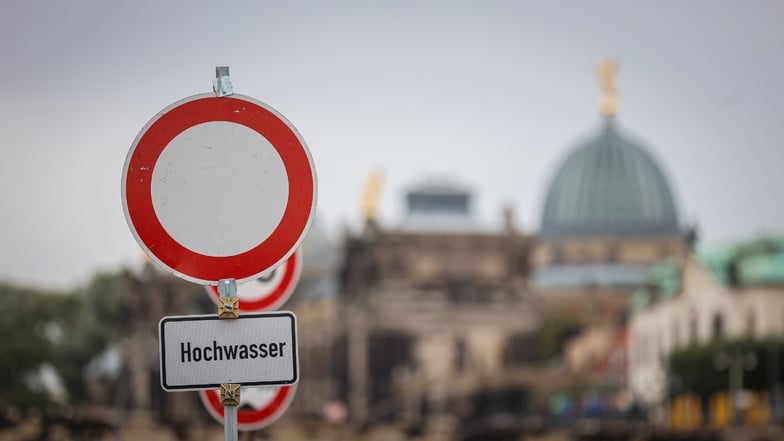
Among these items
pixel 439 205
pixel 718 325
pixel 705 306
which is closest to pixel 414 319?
pixel 439 205

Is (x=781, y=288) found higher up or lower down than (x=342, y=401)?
higher up

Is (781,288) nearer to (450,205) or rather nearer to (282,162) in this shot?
(450,205)

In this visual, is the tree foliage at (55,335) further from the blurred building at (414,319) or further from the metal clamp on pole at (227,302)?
the metal clamp on pole at (227,302)

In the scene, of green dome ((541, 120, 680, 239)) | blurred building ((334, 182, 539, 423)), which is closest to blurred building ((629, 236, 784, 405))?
blurred building ((334, 182, 539, 423))

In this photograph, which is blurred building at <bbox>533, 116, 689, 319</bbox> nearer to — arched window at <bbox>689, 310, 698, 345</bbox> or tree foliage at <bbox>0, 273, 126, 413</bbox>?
tree foliage at <bbox>0, 273, 126, 413</bbox>

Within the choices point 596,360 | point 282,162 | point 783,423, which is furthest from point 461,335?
point 282,162

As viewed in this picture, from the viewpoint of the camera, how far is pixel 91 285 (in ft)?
595

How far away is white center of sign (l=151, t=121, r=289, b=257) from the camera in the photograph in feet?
22.9

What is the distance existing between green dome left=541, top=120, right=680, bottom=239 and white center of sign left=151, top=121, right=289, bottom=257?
179 metres

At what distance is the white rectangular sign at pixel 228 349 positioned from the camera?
688 centimetres

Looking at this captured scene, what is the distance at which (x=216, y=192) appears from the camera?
275 inches

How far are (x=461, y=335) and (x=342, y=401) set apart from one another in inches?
369

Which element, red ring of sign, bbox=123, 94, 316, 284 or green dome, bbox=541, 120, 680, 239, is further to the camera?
green dome, bbox=541, 120, 680, 239

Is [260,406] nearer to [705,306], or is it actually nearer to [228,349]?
[228,349]
